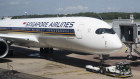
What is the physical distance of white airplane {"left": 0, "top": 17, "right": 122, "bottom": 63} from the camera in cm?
1742

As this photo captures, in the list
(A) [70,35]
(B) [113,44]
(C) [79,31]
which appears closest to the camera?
(B) [113,44]

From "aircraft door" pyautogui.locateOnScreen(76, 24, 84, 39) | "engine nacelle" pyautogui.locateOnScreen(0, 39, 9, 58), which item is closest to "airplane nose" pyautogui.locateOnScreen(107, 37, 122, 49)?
"aircraft door" pyautogui.locateOnScreen(76, 24, 84, 39)

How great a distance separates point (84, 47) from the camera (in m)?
18.8

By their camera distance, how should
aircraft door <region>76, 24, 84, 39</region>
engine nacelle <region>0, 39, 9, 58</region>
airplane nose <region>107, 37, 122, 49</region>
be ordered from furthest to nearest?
engine nacelle <region>0, 39, 9, 58</region>, aircraft door <region>76, 24, 84, 39</region>, airplane nose <region>107, 37, 122, 49</region>

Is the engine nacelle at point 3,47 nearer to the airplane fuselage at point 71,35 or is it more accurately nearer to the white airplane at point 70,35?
the white airplane at point 70,35

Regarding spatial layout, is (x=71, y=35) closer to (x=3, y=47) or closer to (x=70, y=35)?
(x=70, y=35)

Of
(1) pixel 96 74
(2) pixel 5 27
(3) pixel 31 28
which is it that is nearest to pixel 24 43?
(3) pixel 31 28

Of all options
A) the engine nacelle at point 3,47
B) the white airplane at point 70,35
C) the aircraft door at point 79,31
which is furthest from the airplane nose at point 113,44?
the engine nacelle at point 3,47

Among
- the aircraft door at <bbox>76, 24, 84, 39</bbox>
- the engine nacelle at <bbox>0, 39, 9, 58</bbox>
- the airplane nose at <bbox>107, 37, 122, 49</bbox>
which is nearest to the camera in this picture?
the airplane nose at <bbox>107, 37, 122, 49</bbox>

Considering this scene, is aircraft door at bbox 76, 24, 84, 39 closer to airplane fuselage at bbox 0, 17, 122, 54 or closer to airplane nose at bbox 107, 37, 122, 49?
airplane fuselage at bbox 0, 17, 122, 54

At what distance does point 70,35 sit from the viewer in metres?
19.9

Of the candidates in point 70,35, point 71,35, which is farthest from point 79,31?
point 70,35

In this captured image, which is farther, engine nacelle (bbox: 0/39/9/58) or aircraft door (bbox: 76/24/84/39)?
engine nacelle (bbox: 0/39/9/58)

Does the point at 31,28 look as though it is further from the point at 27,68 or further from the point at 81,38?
the point at 81,38
